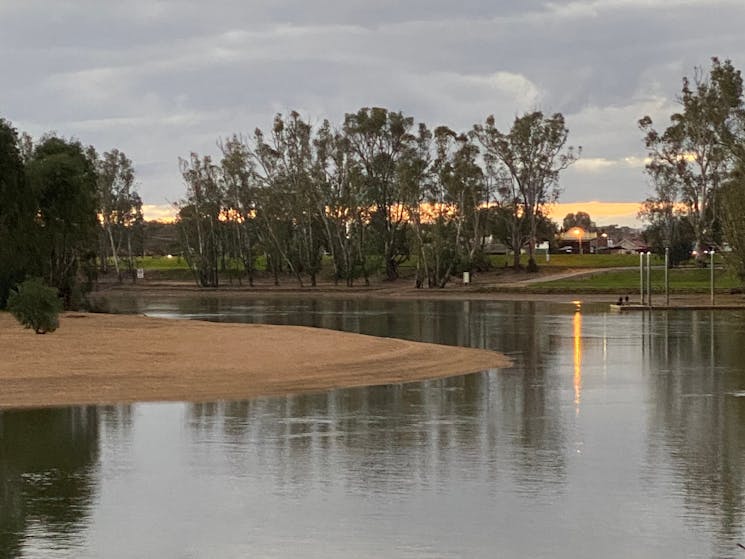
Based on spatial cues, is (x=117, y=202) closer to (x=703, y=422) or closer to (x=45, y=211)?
(x=45, y=211)

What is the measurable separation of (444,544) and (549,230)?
127m

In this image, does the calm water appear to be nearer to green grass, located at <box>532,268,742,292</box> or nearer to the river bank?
the river bank

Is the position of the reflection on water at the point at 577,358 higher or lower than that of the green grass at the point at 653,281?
lower

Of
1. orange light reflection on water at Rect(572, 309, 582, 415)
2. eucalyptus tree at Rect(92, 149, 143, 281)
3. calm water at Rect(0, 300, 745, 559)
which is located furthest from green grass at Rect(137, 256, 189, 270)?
calm water at Rect(0, 300, 745, 559)

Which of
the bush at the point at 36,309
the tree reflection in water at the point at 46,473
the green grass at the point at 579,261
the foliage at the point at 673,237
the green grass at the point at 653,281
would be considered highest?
the foliage at the point at 673,237

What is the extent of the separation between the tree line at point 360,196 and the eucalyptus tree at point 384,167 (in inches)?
3.9

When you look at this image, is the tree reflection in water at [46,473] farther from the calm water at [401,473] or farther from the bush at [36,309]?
the bush at [36,309]

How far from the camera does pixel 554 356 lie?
3469cm

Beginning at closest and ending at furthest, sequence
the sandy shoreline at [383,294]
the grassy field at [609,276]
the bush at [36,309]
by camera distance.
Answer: the bush at [36,309]
the sandy shoreline at [383,294]
the grassy field at [609,276]

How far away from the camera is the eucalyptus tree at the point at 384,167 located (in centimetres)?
10412

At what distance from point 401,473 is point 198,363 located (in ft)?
46.6

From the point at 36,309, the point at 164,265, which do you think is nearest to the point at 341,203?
the point at 164,265

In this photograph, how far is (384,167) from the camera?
348 ft

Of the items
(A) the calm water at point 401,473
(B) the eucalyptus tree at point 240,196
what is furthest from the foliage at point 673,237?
(A) the calm water at point 401,473
